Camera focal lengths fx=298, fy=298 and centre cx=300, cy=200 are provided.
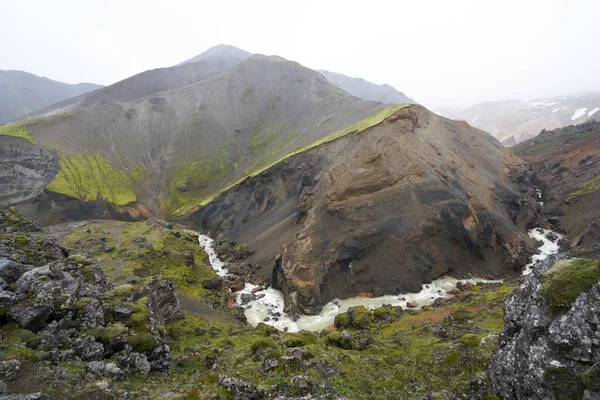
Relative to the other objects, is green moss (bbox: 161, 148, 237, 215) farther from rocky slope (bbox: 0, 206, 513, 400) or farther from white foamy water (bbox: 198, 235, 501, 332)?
rocky slope (bbox: 0, 206, 513, 400)

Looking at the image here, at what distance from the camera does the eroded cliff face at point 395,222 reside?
43.3 m

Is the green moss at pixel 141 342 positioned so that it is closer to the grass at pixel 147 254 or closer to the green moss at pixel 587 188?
the grass at pixel 147 254

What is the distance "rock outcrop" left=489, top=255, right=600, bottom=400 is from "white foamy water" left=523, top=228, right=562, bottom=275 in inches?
1625

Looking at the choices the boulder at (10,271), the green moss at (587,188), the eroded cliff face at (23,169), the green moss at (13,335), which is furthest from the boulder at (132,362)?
the eroded cliff face at (23,169)

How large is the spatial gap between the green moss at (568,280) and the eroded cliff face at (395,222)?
31.6 m

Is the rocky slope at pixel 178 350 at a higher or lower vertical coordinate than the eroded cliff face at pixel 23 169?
lower

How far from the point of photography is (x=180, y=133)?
13712 centimetres

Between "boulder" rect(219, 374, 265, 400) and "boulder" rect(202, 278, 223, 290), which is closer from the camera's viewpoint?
"boulder" rect(219, 374, 265, 400)

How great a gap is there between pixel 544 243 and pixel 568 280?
182ft

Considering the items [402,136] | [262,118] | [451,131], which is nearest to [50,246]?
[402,136]

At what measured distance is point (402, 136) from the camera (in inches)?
2271

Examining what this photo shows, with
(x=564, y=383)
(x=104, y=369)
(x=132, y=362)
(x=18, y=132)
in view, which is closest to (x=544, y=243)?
(x=564, y=383)

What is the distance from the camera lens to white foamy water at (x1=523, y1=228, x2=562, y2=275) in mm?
48213

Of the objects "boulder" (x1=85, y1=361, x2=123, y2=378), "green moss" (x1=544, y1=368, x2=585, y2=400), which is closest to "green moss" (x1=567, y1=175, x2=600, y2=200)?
"green moss" (x1=544, y1=368, x2=585, y2=400)
